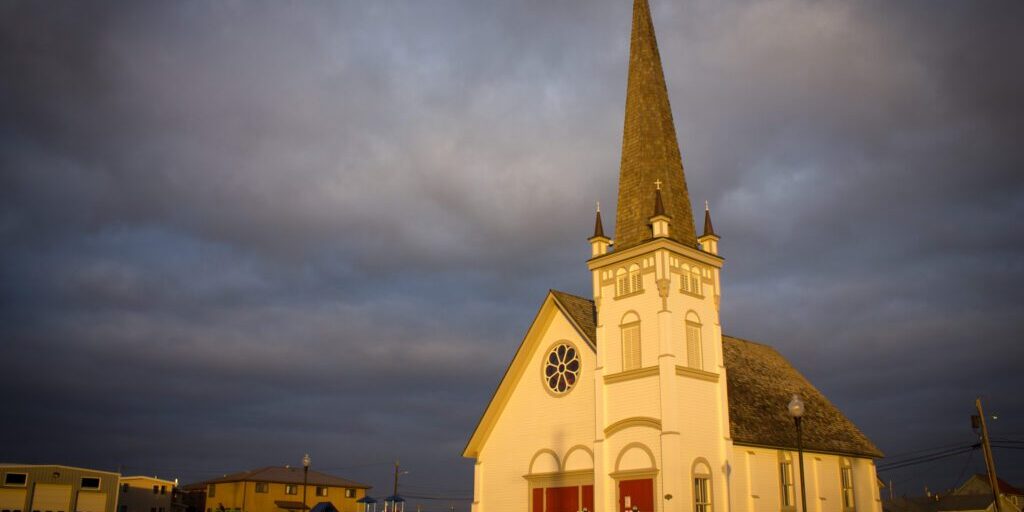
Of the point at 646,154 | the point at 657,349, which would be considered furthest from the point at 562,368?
the point at 646,154

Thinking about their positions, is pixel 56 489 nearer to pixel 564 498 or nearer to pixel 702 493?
pixel 564 498

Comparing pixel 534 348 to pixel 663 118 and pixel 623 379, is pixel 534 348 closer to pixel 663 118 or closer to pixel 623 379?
pixel 623 379

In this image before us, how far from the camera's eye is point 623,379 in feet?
123

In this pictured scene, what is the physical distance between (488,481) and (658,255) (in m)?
15.6

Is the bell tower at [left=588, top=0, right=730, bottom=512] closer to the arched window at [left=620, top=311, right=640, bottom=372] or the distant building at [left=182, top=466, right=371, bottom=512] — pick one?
the arched window at [left=620, top=311, right=640, bottom=372]

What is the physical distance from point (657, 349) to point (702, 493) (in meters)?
6.40

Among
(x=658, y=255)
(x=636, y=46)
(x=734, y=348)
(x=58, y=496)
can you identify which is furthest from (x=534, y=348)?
(x=58, y=496)

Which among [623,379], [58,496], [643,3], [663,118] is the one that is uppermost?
[643,3]

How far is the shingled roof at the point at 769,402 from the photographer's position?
133 feet

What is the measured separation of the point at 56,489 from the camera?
236 feet

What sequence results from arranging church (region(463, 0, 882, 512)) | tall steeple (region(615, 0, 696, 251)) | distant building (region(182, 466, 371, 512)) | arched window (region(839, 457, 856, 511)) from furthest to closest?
distant building (region(182, 466, 371, 512)), arched window (region(839, 457, 856, 511)), tall steeple (region(615, 0, 696, 251)), church (region(463, 0, 882, 512))

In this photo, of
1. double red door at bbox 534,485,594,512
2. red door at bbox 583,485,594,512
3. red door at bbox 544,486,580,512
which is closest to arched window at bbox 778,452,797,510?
red door at bbox 583,485,594,512

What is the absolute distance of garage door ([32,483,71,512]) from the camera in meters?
71.1

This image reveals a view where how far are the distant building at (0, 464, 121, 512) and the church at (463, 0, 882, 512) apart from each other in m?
46.1
